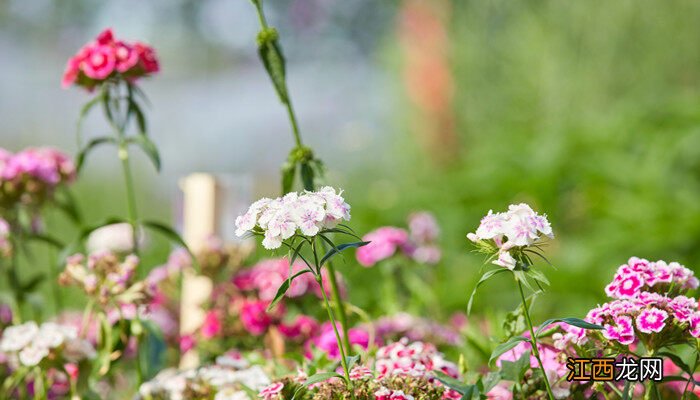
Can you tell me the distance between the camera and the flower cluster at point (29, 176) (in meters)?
1.83

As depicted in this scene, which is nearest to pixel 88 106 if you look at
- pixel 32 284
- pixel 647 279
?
pixel 32 284

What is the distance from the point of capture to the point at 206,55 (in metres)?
11.8

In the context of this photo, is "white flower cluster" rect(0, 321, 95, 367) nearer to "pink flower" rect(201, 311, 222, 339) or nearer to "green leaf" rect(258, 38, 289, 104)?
"pink flower" rect(201, 311, 222, 339)

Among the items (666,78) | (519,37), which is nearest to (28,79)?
(519,37)

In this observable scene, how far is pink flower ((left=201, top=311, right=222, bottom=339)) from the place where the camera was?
6.61ft

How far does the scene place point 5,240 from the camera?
6.37ft

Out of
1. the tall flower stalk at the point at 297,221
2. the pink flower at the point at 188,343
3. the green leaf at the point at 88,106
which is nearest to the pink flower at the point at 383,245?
the pink flower at the point at 188,343

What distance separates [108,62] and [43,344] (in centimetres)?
51

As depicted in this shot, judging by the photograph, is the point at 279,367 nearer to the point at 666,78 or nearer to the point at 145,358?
the point at 145,358

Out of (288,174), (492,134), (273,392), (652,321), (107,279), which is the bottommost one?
(273,392)

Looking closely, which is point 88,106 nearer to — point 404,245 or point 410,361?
point 410,361

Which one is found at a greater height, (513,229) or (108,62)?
(108,62)

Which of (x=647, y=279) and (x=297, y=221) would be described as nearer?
(x=297, y=221)

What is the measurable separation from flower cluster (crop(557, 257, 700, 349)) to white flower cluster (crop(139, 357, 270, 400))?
1.66 ft
